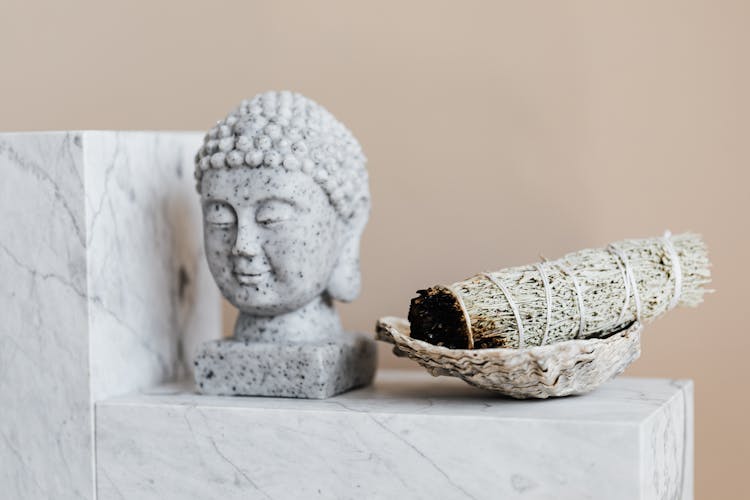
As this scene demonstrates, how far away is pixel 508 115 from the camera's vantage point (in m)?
2.36

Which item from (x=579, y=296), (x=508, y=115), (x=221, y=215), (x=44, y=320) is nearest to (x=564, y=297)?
(x=579, y=296)

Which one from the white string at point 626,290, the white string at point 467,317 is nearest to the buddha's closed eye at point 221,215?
the white string at point 467,317

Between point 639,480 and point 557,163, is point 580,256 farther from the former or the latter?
point 557,163

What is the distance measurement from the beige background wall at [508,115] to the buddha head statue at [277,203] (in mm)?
504

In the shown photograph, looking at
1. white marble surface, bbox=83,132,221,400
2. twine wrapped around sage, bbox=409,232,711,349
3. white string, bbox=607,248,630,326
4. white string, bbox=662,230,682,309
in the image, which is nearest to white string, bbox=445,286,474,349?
twine wrapped around sage, bbox=409,232,711,349

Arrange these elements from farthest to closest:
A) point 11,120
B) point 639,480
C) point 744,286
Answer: point 11,120 < point 744,286 < point 639,480

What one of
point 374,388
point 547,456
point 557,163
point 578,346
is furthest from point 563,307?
point 557,163

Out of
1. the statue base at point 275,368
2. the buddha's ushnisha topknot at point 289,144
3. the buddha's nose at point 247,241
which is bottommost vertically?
the statue base at point 275,368

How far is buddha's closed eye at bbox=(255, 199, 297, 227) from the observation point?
180cm

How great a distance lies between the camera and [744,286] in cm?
226

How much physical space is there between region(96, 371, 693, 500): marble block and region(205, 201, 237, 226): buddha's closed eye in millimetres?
287

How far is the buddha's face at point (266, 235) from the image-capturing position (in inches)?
71.2

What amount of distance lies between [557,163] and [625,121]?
0.52 ft

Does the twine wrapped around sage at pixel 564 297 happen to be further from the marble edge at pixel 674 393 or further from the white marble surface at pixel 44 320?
the white marble surface at pixel 44 320
